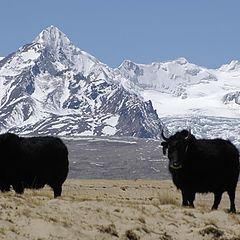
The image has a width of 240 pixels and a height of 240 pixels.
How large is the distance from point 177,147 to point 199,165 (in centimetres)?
101

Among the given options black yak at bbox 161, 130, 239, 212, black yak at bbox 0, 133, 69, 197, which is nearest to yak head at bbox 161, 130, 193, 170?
black yak at bbox 161, 130, 239, 212

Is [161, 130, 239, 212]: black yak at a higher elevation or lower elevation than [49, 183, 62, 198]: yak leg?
higher

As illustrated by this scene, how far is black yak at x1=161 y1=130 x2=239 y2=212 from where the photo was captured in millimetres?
25031

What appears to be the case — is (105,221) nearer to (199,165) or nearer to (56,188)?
(199,165)

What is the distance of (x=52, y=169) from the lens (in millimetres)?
26438

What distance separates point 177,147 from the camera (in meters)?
25.0

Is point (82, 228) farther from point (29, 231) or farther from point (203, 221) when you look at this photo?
point (203, 221)

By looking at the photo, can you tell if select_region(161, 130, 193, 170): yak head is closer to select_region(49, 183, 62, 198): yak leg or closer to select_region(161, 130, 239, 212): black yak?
select_region(161, 130, 239, 212): black yak

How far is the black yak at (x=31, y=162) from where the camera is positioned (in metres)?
25.2

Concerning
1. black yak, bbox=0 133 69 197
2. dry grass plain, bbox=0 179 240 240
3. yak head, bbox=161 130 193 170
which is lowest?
dry grass plain, bbox=0 179 240 240

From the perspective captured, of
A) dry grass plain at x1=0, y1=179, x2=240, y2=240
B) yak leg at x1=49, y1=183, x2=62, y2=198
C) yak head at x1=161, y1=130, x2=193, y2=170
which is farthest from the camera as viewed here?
yak leg at x1=49, y1=183, x2=62, y2=198

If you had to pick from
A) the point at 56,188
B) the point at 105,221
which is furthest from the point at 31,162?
the point at 105,221

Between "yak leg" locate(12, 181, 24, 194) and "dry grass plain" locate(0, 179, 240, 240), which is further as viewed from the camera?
"yak leg" locate(12, 181, 24, 194)

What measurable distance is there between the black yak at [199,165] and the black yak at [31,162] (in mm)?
3759
